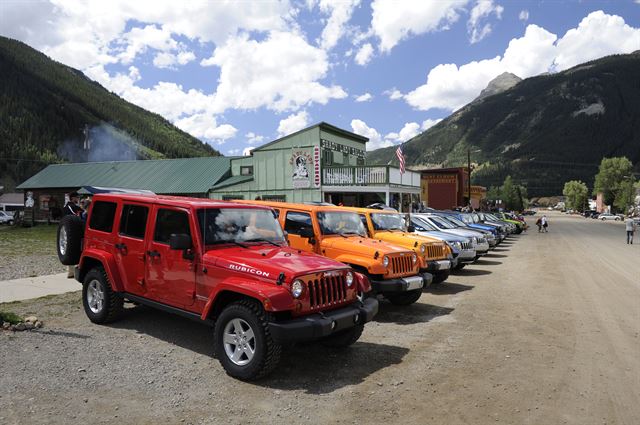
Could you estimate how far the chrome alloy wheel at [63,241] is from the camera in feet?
26.2

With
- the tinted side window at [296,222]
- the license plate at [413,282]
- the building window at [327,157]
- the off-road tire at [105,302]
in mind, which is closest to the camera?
the off-road tire at [105,302]

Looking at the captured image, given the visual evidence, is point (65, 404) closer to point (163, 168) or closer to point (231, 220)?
point (231, 220)

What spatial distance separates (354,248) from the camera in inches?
316

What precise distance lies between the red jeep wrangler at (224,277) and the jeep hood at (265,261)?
1cm

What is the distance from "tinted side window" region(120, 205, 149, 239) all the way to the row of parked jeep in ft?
0.05

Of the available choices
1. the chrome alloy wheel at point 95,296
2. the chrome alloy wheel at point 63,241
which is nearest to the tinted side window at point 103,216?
the chrome alloy wheel at point 95,296

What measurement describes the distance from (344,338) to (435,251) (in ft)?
17.1

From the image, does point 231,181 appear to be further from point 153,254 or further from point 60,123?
point 60,123

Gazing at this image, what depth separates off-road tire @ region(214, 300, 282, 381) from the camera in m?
4.72

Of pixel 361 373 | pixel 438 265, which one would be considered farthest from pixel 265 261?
pixel 438 265

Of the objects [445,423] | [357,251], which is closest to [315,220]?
[357,251]

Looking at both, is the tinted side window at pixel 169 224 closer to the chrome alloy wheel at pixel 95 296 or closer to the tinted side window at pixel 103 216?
the tinted side window at pixel 103 216

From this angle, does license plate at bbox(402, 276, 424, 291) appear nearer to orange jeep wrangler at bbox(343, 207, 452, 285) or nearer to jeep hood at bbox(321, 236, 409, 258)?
jeep hood at bbox(321, 236, 409, 258)

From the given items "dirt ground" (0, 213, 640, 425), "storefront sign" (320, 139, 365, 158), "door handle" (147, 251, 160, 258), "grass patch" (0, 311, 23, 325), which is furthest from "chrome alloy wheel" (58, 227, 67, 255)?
"storefront sign" (320, 139, 365, 158)
